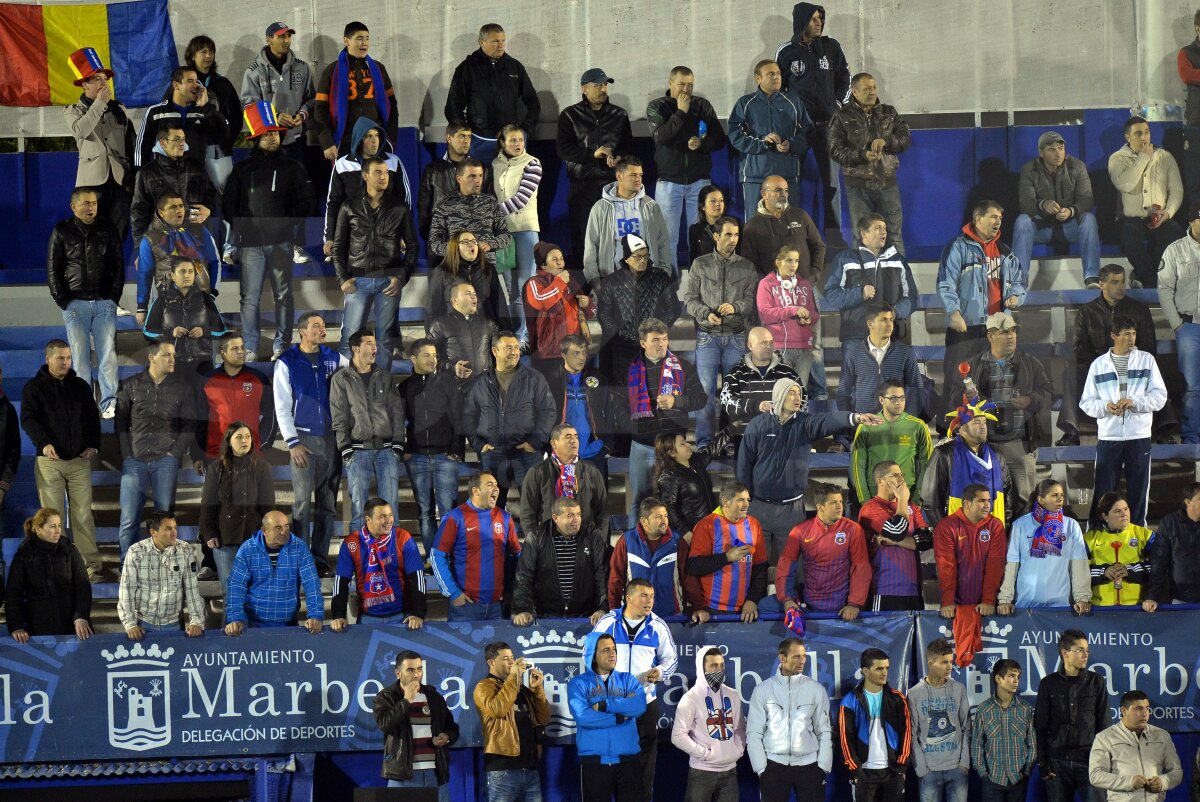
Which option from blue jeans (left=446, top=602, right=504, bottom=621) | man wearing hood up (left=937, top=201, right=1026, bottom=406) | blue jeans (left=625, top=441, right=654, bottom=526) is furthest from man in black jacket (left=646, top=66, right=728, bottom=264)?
blue jeans (left=446, top=602, right=504, bottom=621)

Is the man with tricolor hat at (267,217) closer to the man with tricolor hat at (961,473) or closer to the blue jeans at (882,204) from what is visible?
the blue jeans at (882,204)

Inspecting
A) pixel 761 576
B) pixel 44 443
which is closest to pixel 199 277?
pixel 44 443

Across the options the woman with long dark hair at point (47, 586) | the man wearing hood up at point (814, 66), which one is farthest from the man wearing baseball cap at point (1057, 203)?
the woman with long dark hair at point (47, 586)

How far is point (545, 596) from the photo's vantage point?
1095cm

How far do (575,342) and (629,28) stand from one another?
5.05 m

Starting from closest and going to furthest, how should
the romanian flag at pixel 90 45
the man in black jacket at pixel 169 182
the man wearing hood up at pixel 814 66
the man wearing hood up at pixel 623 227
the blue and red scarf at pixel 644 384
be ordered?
the blue and red scarf at pixel 644 384 < the man wearing hood up at pixel 623 227 < the man in black jacket at pixel 169 182 < the man wearing hood up at pixel 814 66 < the romanian flag at pixel 90 45

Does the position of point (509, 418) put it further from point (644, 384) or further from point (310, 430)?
point (310, 430)

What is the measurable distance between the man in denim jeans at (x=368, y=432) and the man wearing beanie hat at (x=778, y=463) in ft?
8.17

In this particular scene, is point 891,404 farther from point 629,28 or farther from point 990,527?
point 629,28

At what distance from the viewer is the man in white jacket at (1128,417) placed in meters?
12.4

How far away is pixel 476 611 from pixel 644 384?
223 cm

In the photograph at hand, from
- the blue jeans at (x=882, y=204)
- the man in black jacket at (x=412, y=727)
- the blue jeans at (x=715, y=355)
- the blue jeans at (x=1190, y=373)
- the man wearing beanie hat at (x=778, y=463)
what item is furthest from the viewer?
the blue jeans at (x=882, y=204)

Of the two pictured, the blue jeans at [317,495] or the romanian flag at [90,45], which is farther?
the romanian flag at [90,45]

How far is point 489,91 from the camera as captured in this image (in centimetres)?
1434
